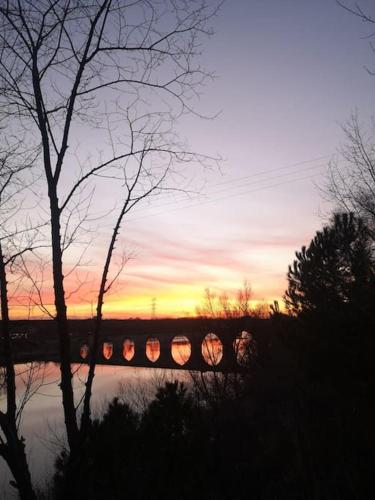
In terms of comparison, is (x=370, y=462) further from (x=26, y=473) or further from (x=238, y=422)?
(x=238, y=422)

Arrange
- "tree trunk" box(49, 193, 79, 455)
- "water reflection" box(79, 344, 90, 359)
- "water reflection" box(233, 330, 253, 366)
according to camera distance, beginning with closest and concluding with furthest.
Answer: "tree trunk" box(49, 193, 79, 455), "water reflection" box(233, 330, 253, 366), "water reflection" box(79, 344, 90, 359)

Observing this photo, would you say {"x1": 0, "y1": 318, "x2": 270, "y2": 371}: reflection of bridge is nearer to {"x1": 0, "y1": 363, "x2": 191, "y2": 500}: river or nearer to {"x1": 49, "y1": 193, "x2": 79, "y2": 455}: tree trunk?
{"x1": 0, "y1": 363, "x2": 191, "y2": 500}: river

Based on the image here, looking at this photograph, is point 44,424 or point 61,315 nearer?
point 61,315

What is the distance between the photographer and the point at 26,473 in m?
3.39

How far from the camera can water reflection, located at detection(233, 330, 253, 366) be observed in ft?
106

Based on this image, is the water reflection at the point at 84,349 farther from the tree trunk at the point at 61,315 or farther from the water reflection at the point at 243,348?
the tree trunk at the point at 61,315

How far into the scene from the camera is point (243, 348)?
111 ft

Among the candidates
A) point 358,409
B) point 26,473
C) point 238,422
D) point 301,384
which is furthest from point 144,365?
point 26,473

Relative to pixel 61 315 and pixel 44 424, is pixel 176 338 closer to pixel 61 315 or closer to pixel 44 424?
pixel 44 424

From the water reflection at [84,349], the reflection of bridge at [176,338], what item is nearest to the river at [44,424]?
the reflection of bridge at [176,338]

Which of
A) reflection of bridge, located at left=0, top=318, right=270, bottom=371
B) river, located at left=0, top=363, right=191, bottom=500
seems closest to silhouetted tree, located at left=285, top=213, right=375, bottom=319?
river, located at left=0, top=363, right=191, bottom=500

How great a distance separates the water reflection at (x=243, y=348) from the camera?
32200 mm

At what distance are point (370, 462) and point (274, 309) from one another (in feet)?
22.4

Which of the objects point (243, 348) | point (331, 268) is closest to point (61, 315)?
point (331, 268)
